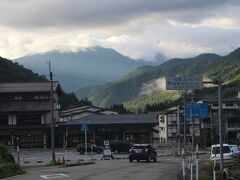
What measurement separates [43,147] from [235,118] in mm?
36734

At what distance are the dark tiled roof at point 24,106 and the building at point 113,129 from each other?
410cm

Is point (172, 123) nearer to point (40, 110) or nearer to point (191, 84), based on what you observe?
point (40, 110)

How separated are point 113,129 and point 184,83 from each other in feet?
198

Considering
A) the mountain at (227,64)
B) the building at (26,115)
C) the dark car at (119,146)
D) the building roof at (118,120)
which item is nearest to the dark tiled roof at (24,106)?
the building at (26,115)

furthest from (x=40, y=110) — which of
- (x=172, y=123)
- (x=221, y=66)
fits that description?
(x=221, y=66)

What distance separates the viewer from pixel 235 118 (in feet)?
321

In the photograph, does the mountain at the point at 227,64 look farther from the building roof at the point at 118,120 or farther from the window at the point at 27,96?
the window at the point at 27,96

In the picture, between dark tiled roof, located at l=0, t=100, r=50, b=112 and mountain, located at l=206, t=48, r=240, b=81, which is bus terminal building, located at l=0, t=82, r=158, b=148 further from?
mountain, located at l=206, t=48, r=240, b=81

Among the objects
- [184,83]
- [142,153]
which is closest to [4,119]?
[142,153]

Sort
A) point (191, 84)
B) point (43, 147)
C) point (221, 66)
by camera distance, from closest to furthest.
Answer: point (191, 84), point (43, 147), point (221, 66)

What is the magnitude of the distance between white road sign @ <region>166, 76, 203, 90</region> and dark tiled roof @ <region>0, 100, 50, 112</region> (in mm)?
58396

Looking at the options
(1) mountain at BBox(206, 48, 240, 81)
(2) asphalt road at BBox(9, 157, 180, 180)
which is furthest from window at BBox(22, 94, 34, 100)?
(1) mountain at BBox(206, 48, 240, 81)

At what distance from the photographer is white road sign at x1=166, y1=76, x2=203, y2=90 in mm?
24703

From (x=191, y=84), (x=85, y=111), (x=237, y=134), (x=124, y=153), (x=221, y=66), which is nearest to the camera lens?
(x=191, y=84)
